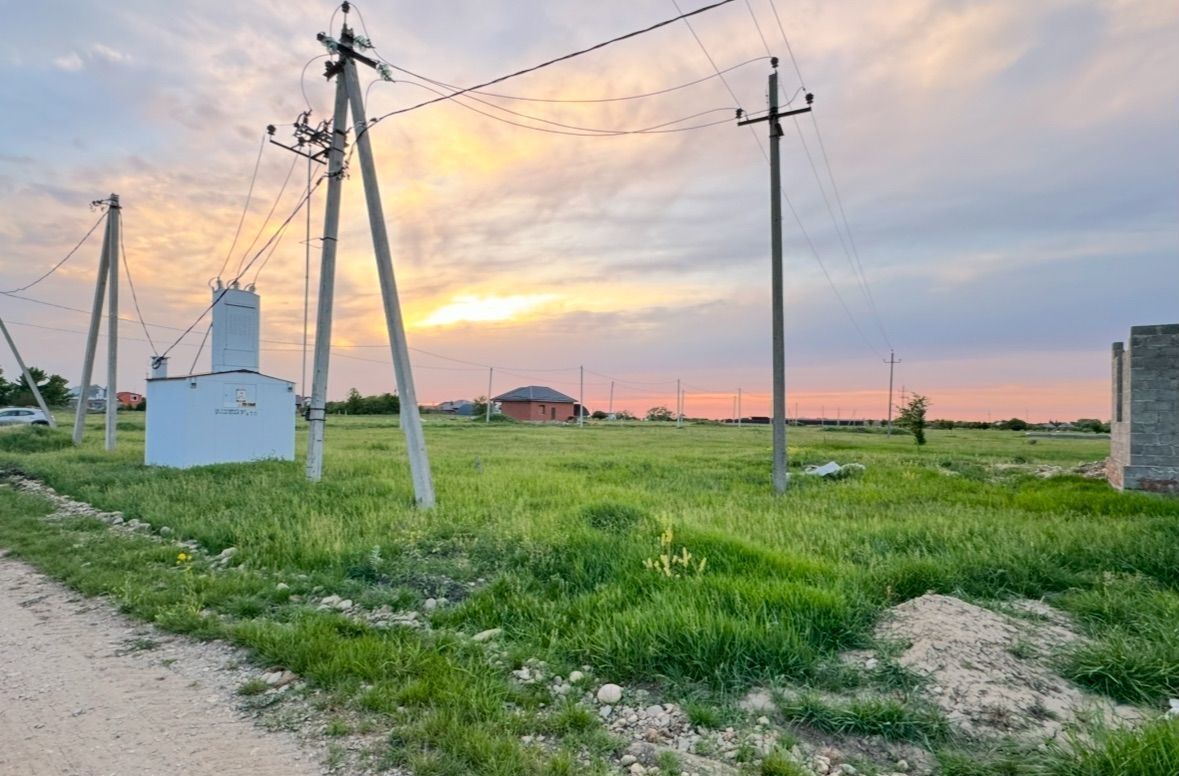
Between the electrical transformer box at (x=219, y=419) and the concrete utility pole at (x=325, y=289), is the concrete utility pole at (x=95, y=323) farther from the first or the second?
the concrete utility pole at (x=325, y=289)

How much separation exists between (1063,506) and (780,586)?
288 inches

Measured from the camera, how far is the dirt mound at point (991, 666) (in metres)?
3.15

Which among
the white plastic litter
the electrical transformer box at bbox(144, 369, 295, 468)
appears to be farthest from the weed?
the white plastic litter

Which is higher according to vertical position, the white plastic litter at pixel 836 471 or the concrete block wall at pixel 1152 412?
the concrete block wall at pixel 1152 412

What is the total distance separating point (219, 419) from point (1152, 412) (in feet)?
58.1

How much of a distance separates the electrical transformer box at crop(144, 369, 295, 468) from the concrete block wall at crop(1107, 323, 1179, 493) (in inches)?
644

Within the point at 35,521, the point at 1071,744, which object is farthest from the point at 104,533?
the point at 1071,744

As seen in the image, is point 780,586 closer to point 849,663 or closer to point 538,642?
point 849,663

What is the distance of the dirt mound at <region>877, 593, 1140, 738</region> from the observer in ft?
10.3

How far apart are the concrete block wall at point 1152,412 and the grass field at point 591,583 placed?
2.33ft

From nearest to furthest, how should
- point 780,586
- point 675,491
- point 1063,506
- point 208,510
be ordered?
point 780,586 < point 208,510 < point 1063,506 < point 675,491

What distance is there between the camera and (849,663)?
3.71m

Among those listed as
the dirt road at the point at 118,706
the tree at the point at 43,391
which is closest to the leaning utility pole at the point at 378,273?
the dirt road at the point at 118,706

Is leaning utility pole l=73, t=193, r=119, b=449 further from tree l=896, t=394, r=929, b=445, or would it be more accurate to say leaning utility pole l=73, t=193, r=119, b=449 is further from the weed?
tree l=896, t=394, r=929, b=445
